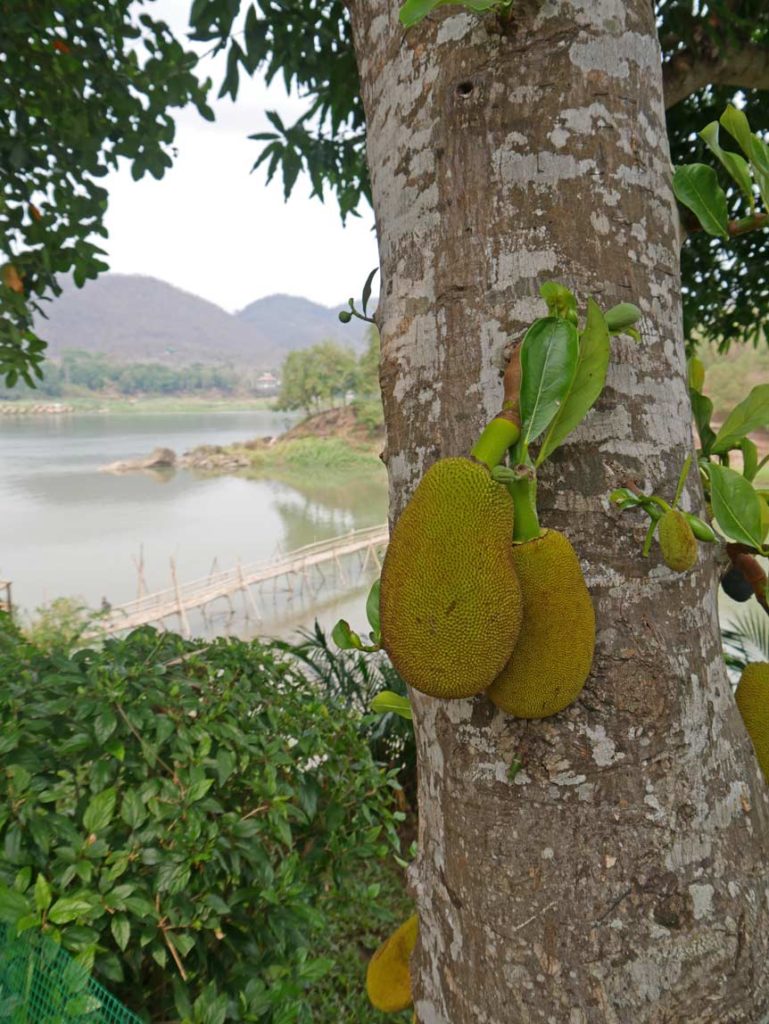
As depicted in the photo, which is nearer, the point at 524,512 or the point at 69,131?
the point at 524,512

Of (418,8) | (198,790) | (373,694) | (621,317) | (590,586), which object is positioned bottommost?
(373,694)

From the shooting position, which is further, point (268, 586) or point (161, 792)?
point (268, 586)

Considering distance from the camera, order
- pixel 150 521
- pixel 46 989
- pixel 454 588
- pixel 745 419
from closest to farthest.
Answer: pixel 454 588
pixel 745 419
pixel 46 989
pixel 150 521

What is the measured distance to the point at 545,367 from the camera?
283 mm

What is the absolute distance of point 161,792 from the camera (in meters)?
0.76

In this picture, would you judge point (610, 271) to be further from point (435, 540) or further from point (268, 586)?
point (268, 586)

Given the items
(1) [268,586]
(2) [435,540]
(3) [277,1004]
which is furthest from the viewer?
(1) [268,586]

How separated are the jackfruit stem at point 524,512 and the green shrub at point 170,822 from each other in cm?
55

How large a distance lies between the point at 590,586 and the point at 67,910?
0.58m

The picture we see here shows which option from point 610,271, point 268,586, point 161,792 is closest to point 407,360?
point 610,271

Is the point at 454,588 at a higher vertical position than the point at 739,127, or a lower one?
lower

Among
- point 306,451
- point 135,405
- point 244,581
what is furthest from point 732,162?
point 135,405

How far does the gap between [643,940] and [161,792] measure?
1.95ft

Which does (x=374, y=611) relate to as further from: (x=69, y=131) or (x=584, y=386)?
(x=69, y=131)
